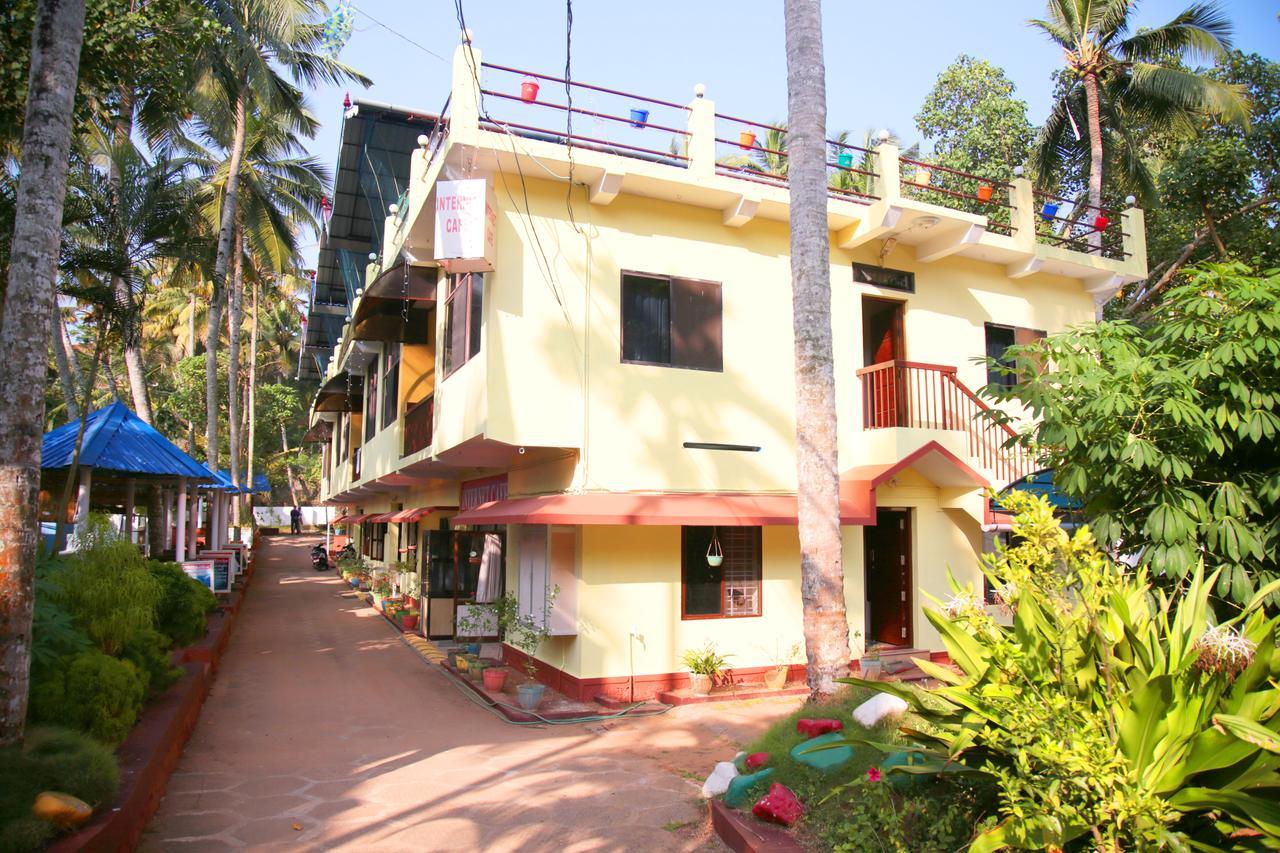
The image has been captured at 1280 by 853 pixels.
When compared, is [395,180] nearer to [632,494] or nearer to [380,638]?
[380,638]

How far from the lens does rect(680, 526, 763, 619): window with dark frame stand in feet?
38.0

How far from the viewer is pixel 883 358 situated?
46.3 feet

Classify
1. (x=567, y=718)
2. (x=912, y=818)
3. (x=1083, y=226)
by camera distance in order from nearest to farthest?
1. (x=912, y=818)
2. (x=567, y=718)
3. (x=1083, y=226)

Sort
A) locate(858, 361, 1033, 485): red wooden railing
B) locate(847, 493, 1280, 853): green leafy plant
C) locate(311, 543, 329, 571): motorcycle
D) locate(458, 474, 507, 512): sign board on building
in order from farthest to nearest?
locate(311, 543, 329, 571): motorcycle, locate(458, 474, 507, 512): sign board on building, locate(858, 361, 1033, 485): red wooden railing, locate(847, 493, 1280, 853): green leafy plant

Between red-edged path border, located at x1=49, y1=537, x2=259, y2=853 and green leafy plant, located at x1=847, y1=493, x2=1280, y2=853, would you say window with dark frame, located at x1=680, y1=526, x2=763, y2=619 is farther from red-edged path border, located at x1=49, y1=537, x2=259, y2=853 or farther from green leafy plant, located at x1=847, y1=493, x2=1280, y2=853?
green leafy plant, located at x1=847, y1=493, x2=1280, y2=853

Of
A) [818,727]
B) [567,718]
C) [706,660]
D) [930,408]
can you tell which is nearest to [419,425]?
[567,718]

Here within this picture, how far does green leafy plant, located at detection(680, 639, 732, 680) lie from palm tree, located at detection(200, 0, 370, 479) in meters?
15.5

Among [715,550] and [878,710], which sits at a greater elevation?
[715,550]

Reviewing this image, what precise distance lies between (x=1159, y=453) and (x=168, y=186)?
60.2 feet

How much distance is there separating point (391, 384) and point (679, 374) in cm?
898

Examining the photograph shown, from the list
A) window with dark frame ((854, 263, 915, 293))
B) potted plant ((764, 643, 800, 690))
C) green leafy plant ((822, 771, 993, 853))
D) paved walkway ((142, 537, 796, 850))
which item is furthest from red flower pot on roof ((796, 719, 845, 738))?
window with dark frame ((854, 263, 915, 293))

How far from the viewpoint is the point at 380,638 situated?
16.7 metres

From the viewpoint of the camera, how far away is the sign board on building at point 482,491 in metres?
13.7

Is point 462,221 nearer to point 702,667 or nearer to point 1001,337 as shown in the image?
point 702,667
